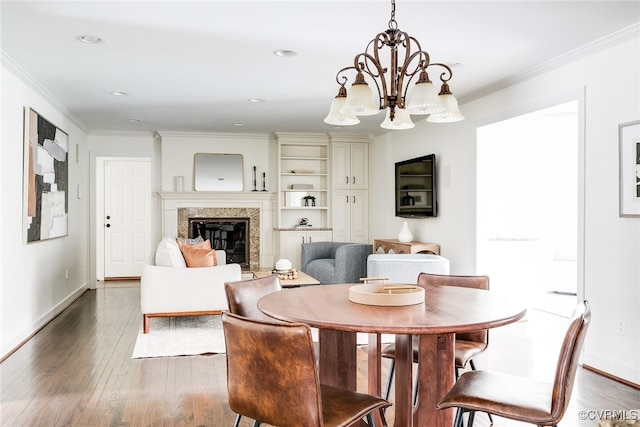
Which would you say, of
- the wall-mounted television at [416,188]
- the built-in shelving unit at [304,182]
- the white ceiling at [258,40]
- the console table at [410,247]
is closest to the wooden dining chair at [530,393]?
the white ceiling at [258,40]

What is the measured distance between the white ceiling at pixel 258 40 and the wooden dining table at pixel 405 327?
1758 millimetres

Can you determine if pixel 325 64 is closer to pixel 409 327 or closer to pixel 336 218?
pixel 409 327

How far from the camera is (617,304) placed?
11.9ft

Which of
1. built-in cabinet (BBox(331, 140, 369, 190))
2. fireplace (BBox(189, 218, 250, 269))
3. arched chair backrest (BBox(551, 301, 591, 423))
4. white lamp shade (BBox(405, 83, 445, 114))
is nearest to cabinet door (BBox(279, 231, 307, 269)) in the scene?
fireplace (BBox(189, 218, 250, 269))

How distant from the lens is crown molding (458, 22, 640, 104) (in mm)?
3495

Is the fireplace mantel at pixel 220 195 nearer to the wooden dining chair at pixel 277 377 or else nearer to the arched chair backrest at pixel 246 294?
the arched chair backrest at pixel 246 294

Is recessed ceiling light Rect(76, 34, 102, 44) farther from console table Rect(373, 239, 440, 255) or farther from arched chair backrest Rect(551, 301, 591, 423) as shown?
console table Rect(373, 239, 440, 255)

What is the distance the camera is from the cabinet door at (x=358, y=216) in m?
8.43

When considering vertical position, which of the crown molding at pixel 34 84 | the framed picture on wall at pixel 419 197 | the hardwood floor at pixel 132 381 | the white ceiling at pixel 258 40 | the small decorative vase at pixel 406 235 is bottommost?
the hardwood floor at pixel 132 381

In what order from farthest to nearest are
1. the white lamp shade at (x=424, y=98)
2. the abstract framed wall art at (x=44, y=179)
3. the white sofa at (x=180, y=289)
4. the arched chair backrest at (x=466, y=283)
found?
the white sofa at (x=180, y=289)
the abstract framed wall art at (x=44, y=179)
the arched chair backrest at (x=466, y=283)
the white lamp shade at (x=424, y=98)

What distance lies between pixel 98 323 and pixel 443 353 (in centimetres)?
419

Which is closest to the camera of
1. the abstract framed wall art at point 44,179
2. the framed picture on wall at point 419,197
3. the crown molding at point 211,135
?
the abstract framed wall art at point 44,179

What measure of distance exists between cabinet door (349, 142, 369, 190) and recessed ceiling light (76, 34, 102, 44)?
16.9 feet

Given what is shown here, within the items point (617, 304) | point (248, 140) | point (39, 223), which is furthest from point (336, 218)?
point (617, 304)
